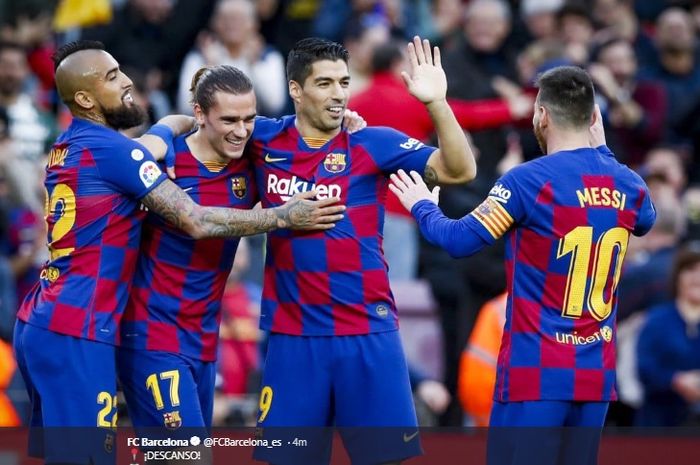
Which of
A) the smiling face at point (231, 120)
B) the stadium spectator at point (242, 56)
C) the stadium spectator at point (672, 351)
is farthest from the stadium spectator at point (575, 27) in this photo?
the smiling face at point (231, 120)

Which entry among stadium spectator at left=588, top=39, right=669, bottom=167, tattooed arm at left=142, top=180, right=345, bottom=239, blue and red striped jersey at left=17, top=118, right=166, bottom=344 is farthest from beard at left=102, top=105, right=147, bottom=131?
stadium spectator at left=588, top=39, right=669, bottom=167

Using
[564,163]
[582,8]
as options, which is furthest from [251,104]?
[582,8]

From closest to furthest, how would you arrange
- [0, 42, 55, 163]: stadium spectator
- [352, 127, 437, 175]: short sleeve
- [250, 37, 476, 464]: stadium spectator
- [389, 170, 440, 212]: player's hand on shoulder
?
1. [389, 170, 440, 212]: player's hand on shoulder
2. [250, 37, 476, 464]: stadium spectator
3. [352, 127, 437, 175]: short sleeve
4. [0, 42, 55, 163]: stadium spectator

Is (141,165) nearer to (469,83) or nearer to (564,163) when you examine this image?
(564,163)

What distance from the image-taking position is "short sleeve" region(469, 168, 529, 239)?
287 inches

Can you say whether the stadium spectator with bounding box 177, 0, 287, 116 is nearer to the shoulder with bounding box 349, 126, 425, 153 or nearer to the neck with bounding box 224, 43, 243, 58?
the neck with bounding box 224, 43, 243, 58

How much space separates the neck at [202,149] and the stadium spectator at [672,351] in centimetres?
452

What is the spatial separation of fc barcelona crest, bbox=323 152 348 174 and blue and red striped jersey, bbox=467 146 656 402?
2.97 ft

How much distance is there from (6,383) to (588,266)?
5.10 meters

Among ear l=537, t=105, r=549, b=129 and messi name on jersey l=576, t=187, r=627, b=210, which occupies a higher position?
ear l=537, t=105, r=549, b=129

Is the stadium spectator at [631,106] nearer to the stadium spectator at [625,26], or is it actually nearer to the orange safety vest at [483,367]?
the stadium spectator at [625,26]

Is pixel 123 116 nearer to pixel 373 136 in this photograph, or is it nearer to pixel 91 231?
pixel 91 231

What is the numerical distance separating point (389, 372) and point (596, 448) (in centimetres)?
119

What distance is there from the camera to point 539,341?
7.30m
